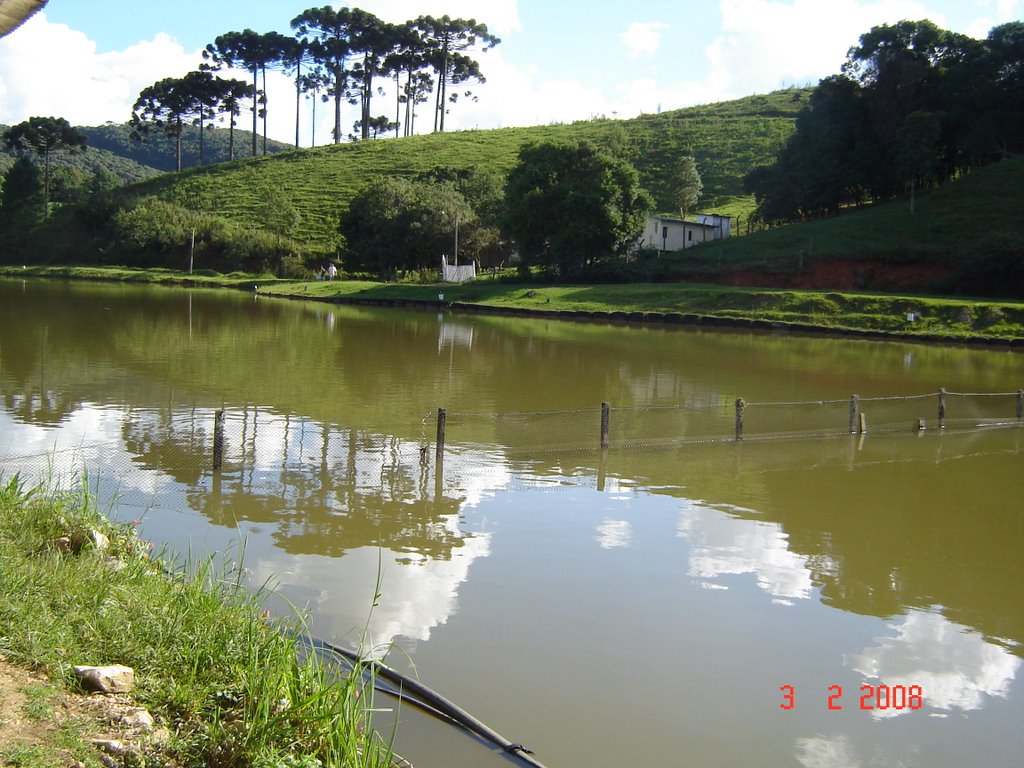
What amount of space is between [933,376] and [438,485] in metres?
22.8

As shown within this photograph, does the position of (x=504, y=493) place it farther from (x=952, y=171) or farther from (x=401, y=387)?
(x=952, y=171)

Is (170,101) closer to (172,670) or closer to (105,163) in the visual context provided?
(105,163)

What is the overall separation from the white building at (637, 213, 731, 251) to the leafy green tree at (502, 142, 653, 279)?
18.6ft

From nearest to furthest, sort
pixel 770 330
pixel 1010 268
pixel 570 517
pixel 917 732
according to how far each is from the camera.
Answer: pixel 917 732 → pixel 570 517 → pixel 770 330 → pixel 1010 268

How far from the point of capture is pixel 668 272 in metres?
62.0

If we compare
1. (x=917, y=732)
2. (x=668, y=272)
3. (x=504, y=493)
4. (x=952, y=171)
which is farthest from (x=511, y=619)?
(x=952, y=171)

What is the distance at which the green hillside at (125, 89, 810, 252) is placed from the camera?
300 ft

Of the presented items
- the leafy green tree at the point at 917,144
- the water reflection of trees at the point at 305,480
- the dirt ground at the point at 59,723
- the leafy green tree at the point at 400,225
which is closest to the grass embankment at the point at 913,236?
the leafy green tree at the point at 917,144

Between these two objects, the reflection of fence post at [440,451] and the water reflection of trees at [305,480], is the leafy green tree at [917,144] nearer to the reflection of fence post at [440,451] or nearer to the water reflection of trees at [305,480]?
the water reflection of trees at [305,480]

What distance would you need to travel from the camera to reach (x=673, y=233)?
71562 mm

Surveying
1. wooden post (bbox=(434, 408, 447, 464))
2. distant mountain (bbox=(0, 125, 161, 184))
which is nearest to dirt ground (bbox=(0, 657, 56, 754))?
wooden post (bbox=(434, 408, 447, 464))

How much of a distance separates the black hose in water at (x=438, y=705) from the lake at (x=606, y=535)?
98mm
